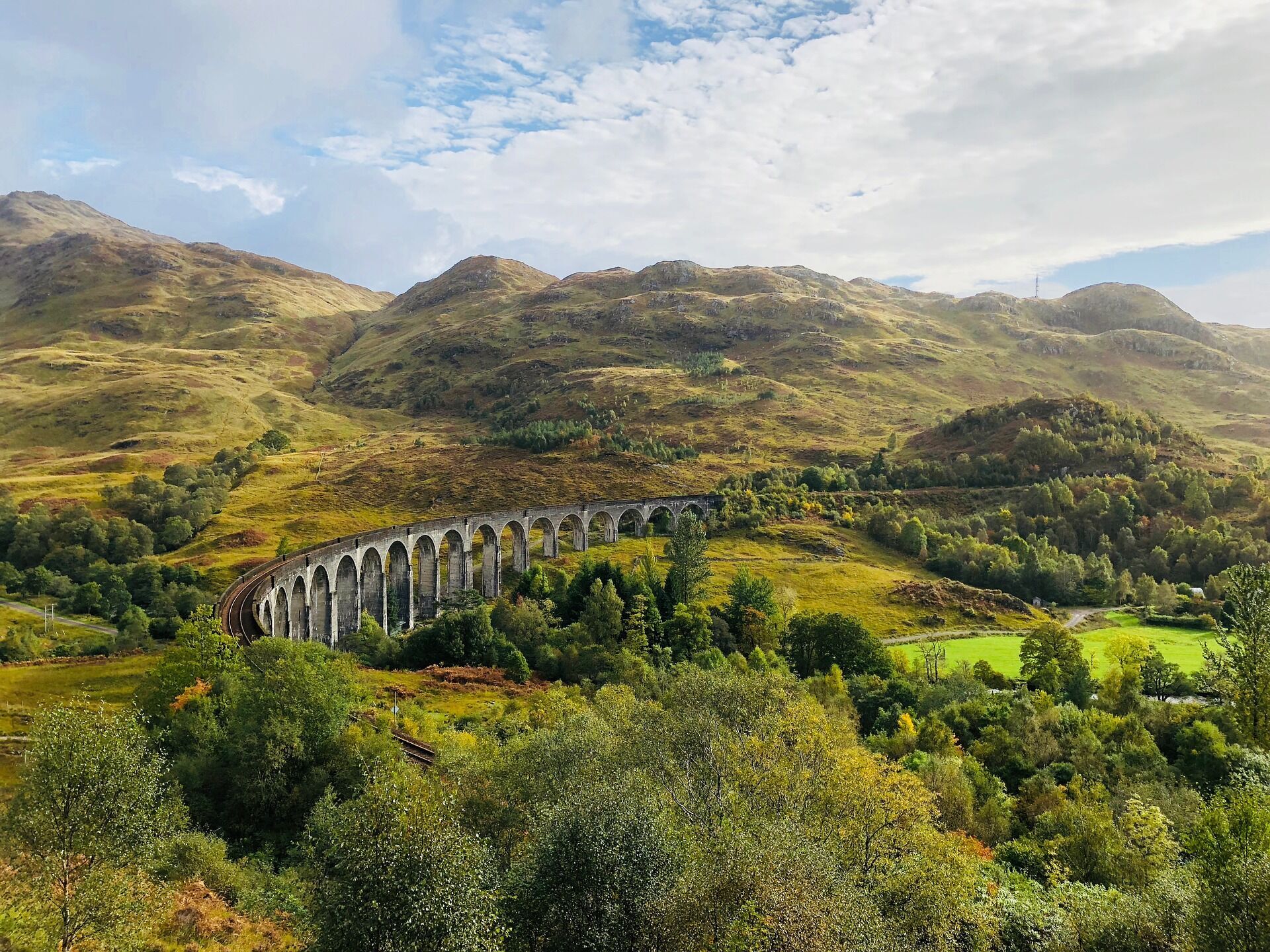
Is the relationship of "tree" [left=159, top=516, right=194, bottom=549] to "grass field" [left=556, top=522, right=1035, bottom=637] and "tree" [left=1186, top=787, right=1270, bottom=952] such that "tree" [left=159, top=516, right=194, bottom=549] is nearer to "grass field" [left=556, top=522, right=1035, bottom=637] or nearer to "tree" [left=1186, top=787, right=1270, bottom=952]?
"grass field" [left=556, top=522, right=1035, bottom=637]

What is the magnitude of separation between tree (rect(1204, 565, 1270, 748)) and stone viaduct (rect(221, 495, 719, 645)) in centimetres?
5548

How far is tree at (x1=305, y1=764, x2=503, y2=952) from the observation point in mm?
17156

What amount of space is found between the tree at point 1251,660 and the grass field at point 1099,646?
115 feet

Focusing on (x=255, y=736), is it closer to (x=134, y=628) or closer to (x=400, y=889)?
(x=400, y=889)

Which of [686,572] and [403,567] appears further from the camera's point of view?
Answer: [403,567]

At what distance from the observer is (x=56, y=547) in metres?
94.0

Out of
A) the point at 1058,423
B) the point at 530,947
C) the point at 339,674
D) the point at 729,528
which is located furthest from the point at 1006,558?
the point at 530,947

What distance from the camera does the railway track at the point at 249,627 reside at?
38.5 metres

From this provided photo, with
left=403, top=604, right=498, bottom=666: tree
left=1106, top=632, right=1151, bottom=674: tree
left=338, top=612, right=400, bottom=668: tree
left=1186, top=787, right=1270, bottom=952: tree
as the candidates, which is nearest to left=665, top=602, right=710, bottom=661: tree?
left=403, top=604, right=498, bottom=666: tree

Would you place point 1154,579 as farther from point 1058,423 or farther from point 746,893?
point 746,893

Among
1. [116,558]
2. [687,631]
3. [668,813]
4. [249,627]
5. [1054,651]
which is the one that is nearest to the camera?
[668,813]

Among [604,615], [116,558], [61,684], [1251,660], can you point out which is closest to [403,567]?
[604,615]

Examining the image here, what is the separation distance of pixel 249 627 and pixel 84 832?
31585 mm

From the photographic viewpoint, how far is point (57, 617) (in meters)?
79.0
